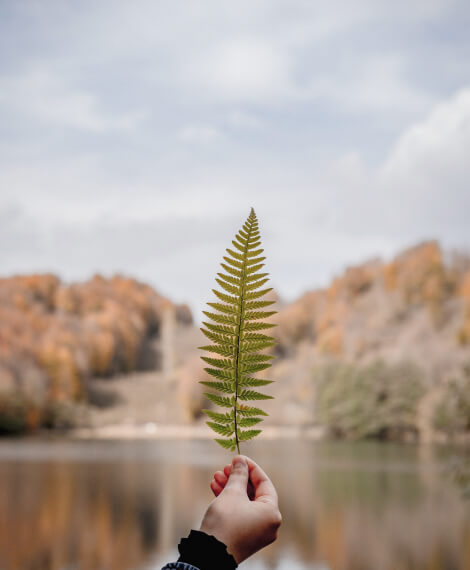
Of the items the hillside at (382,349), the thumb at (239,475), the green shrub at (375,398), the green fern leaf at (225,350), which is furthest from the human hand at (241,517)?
the green shrub at (375,398)

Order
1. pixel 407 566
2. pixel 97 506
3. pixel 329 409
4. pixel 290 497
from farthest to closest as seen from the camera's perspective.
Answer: pixel 329 409, pixel 290 497, pixel 97 506, pixel 407 566

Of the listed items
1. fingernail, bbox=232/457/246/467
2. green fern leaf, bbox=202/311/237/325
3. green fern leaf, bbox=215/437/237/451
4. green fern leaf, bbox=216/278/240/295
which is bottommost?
fingernail, bbox=232/457/246/467

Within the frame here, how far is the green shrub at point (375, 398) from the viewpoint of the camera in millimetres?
41719

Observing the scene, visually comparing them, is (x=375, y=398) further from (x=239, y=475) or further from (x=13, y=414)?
(x=239, y=475)

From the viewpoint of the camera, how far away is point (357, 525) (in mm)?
20109

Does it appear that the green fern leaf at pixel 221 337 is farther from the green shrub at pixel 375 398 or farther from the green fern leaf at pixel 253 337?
the green shrub at pixel 375 398

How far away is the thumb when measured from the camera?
75cm

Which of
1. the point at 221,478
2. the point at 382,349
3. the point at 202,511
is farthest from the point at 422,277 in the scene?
the point at 221,478

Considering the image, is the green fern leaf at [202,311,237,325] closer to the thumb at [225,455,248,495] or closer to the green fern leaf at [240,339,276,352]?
the green fern leaf at [240,339,276,352]

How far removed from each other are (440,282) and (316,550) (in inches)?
2188

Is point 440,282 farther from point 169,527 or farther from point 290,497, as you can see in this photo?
point 169,527

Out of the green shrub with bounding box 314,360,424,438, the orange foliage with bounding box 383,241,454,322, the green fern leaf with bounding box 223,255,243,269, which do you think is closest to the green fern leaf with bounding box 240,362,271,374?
the green fern leaf with bounding box 223,255,243,269

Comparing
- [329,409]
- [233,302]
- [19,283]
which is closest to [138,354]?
[19,283]

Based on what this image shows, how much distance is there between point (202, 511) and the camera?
21.4 meters
